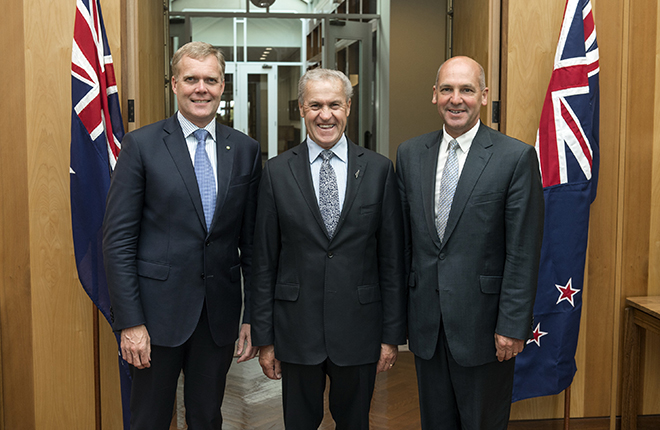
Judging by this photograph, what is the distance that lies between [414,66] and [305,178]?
5640 mm

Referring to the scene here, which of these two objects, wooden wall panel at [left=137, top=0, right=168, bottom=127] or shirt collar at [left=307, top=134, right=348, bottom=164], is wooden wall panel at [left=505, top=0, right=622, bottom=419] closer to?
shirt collar at [left=307, top=134, right=348, bottom=164]

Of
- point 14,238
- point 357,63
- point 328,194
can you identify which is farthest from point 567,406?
point 357,63

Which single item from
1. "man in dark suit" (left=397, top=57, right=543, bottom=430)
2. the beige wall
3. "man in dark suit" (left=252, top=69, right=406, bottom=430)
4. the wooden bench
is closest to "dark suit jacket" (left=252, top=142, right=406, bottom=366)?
"man in dark suit" (left=252, top=69, right=406, bottom=430)

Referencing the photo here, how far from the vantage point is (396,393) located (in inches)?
153

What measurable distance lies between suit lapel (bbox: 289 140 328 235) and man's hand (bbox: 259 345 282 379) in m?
0.52

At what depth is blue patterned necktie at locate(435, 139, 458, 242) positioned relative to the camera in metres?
2.10

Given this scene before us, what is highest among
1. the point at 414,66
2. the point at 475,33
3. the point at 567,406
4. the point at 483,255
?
the point at 414,66

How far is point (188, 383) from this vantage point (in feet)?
7.09

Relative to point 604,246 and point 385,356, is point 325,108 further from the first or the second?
point 604,246

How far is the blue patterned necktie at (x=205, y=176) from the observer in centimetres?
212

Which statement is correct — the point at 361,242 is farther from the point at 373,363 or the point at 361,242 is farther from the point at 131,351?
the point at 131,351

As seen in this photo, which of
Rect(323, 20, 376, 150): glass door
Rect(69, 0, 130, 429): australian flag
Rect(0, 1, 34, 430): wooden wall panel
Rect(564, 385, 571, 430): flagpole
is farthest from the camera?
Rect(323, 20, 376, 150): glass door

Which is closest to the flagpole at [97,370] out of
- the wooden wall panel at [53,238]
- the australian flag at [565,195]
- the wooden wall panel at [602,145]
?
the wooden wall panel at [53,238]

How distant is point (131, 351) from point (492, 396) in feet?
4.44
